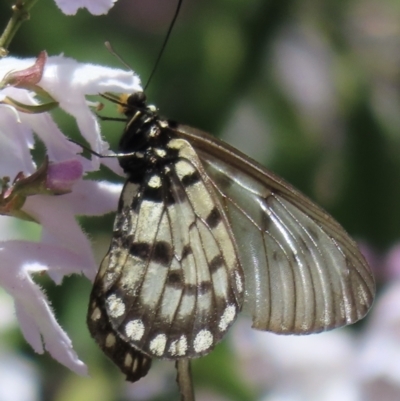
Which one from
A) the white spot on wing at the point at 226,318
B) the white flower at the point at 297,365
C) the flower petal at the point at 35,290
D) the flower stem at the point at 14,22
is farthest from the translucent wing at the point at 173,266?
Answer: the white flower at the point at 297,365

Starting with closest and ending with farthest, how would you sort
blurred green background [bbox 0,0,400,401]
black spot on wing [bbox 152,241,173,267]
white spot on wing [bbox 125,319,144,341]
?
white spot on wing [bbox 125,319,144,341]
black spot on wing [bbox 152,241,173,267]
blurred green background [bbox 0,0,400,401]

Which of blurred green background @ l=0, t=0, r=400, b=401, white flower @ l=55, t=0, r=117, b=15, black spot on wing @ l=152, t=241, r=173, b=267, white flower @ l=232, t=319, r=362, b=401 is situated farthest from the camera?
blurred green background @ l=0, t=0, r=400, b=401

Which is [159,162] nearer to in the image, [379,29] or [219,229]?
[219,229]

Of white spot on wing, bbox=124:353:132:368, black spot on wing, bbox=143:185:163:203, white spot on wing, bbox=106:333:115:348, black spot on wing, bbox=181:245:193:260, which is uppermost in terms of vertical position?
black spot on wing, bbox=143:185:163:203

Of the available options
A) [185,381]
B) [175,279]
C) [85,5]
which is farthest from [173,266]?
[85,5]

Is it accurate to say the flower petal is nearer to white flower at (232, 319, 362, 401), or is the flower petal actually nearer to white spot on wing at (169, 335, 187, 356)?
white spot on wing at (169, 335, 187, 356)

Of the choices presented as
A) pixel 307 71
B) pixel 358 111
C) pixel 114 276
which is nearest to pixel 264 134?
pixel 358 111

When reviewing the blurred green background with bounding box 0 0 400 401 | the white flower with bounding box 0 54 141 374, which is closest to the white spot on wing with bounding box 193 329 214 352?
the white flower with bounding box 0 54 141 374
